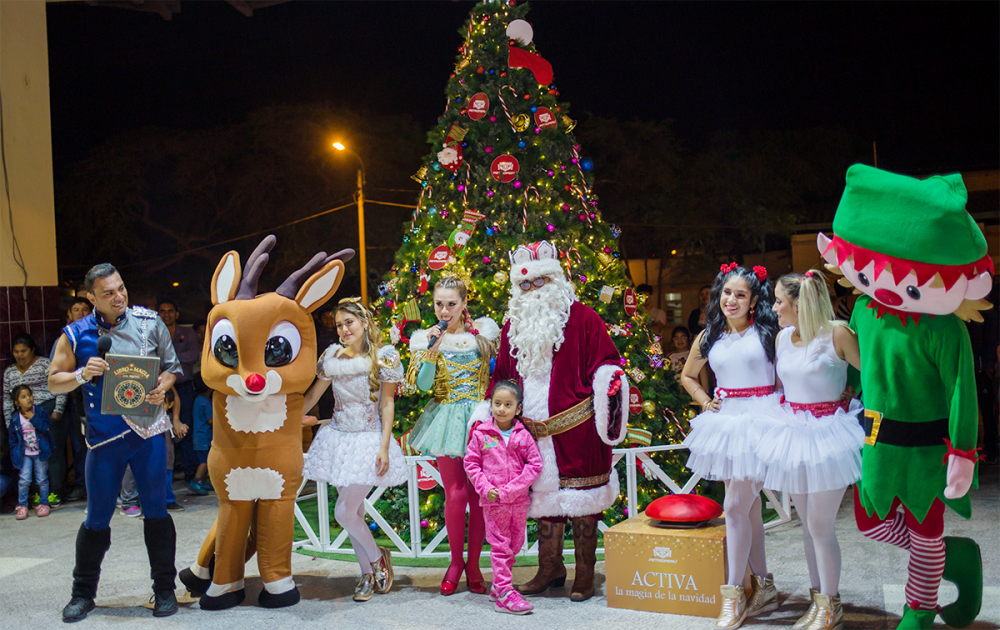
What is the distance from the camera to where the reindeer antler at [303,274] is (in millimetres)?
4238

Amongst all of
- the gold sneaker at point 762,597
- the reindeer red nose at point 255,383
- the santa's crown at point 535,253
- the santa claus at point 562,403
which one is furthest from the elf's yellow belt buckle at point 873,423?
the reindeer red nose at point 255,383

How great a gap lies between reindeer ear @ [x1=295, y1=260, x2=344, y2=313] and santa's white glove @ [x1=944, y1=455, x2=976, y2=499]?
284 cm

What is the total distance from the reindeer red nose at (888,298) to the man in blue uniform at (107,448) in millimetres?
3389

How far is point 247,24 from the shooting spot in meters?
18.8

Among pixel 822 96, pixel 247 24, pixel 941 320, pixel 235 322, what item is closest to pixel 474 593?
pixel 235 322

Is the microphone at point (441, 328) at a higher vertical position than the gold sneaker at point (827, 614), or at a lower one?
higher

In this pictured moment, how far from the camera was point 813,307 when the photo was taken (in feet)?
11.8

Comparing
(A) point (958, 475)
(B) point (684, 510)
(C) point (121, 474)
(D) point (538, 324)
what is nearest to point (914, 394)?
(A) point (958, 475)

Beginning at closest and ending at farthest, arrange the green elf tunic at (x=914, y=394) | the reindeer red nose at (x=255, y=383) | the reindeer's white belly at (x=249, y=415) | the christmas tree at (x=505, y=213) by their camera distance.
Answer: the green elf tunic at (x=914, y=394), the reindeer red nose at (x=255, y=383), the reindeer's white belly at (x=249, y=415), the christmas tree at (x=505, y=213)

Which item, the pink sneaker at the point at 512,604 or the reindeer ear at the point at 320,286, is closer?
the pink sneaker at the point at 512,604

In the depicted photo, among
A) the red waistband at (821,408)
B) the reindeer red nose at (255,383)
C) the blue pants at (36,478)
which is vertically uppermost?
the reindeer red nose at (255,383)

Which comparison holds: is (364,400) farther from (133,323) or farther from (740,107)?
(740,107)

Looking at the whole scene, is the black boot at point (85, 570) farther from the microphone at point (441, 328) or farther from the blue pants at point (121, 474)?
the microphone at point (441, 328)

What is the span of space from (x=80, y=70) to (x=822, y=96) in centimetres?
1610
